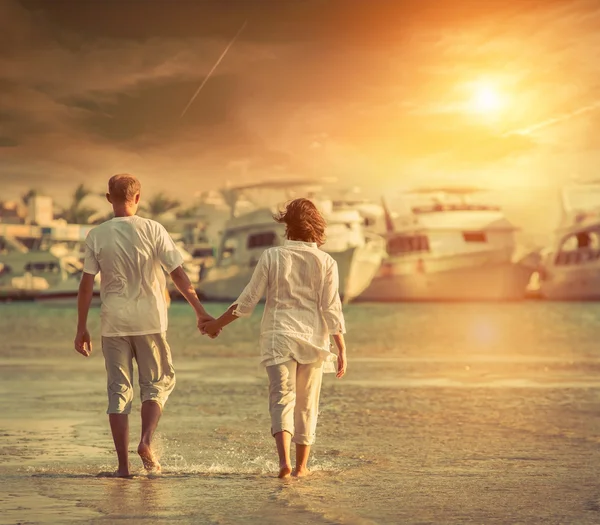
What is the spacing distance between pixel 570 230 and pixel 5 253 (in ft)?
176

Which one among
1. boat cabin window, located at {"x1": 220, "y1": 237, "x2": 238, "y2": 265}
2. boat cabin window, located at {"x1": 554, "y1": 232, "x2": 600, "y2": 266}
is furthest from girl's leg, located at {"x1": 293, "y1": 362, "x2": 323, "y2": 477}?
boat cabin window, located at {"x1": 554, "y1": 232, "x2": 600, "y2": 266}

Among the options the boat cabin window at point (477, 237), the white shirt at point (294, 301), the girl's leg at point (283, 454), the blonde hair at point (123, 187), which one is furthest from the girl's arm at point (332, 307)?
the boat cabin window at point (477, 237)

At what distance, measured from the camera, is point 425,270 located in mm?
104375

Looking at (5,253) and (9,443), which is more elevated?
(5,253)

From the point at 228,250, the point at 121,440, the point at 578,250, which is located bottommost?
the point at 121,440

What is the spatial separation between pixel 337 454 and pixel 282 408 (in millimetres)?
1368

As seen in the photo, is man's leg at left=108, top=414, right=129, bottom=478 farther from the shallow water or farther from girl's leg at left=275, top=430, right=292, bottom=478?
girl's leg at left=275, top=430, right=292, bottom=478

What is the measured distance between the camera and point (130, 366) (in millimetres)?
7184

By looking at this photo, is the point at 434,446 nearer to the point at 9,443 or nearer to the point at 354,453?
the point at 354,453

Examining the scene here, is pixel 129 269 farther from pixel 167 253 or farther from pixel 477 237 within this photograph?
pixel 477 237

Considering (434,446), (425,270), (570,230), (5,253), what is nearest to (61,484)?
(434,446)

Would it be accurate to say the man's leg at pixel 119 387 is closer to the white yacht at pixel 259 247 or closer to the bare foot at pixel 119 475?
the bare foot at pixel 119 475

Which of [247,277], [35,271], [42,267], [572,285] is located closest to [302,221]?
[247,277]

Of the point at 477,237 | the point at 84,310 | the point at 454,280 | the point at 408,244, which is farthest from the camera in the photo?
the point at 408,244
